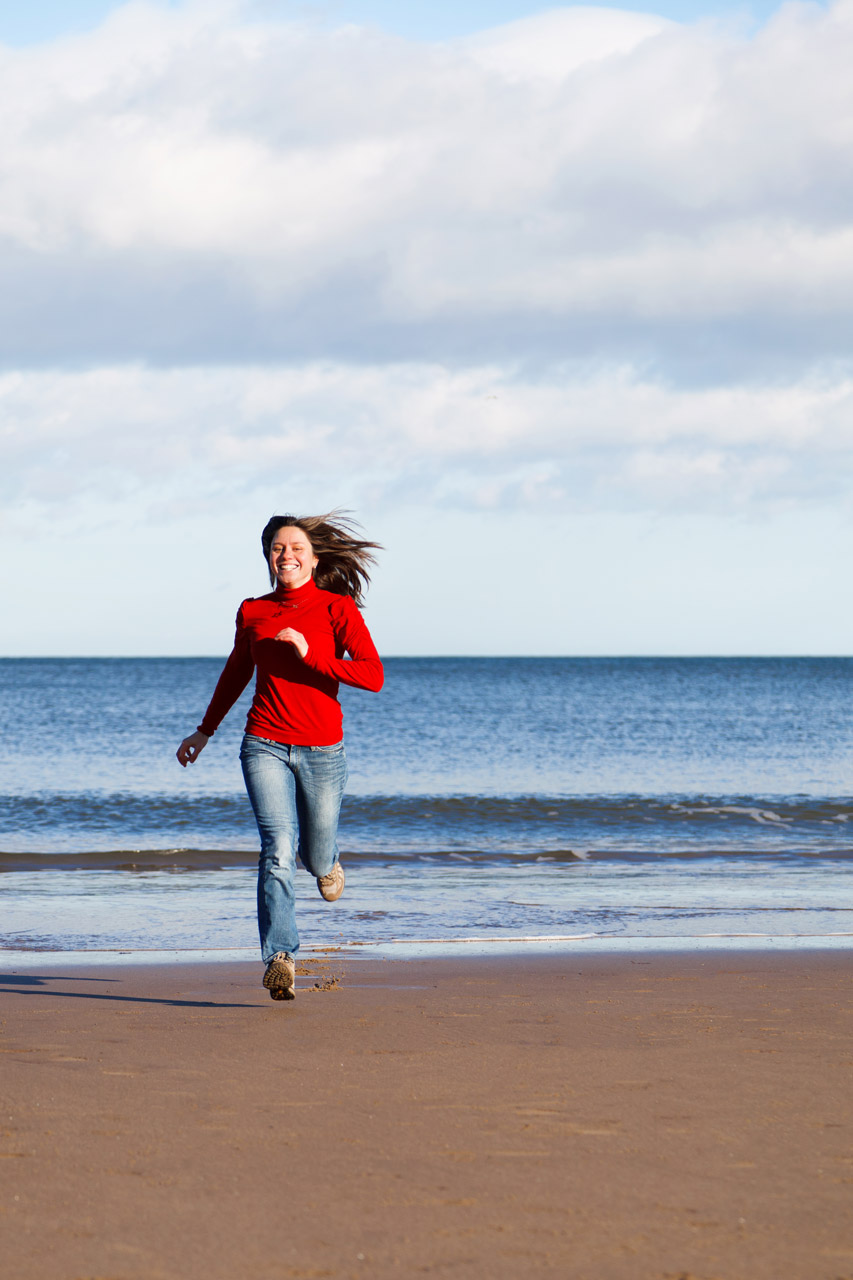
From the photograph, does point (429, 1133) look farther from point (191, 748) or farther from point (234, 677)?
point (234, 677)

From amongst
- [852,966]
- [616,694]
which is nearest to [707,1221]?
[852,966]

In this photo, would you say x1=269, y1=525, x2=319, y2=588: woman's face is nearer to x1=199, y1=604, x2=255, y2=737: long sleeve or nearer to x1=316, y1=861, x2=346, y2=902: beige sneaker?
x1=199, y1=604, x2=255, y2=737: long sleeve

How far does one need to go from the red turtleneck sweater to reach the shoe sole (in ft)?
3.09

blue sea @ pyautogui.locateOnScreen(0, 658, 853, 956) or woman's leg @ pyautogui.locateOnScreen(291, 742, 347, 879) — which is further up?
woman's leg @ pyautogui.locateOnScreen(291, 742, 347, 879)

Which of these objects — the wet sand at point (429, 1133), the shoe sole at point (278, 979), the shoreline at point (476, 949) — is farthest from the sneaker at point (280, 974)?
the shoreline at point (476, 949)

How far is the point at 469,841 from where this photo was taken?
14602mm

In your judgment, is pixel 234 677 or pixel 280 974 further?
pixel 234 677

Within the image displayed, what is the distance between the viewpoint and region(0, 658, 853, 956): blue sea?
27.0 ft

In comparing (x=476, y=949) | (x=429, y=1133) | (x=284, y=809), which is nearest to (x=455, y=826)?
(x=476, y=949)

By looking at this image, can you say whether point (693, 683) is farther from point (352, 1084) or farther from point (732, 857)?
point (352, 1084)

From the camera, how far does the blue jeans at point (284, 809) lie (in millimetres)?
5238

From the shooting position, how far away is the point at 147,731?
120ft

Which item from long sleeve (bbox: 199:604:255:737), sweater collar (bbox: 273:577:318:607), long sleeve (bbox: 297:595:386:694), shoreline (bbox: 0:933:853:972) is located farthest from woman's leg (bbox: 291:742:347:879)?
shoreline (bbox: 0:933:853:972)

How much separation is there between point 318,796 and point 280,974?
75 cm
